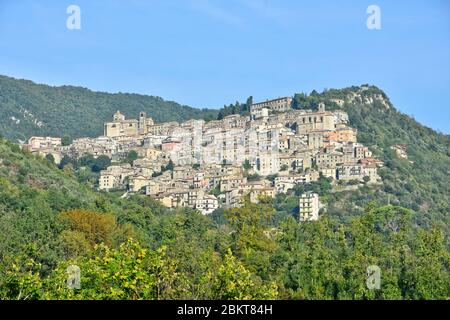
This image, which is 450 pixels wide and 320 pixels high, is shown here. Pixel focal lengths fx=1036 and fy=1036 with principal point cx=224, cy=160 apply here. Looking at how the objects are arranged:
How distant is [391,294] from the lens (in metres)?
31.3

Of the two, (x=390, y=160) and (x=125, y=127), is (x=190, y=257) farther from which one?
(x=125, y=127)

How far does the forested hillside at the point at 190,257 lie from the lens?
21.4 m

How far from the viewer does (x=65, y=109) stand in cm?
13675

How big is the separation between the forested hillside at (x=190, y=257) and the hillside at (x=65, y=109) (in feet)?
231

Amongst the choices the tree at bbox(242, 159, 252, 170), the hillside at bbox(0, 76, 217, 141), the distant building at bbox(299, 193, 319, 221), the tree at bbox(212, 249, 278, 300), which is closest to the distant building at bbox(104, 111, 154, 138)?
the hillside at bbox(0, 76, 217, 141)

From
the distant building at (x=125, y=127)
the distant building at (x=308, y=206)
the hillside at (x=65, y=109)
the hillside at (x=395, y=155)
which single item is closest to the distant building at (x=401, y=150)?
the hillside at (x=395, y=155)

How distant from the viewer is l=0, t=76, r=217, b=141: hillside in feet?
413

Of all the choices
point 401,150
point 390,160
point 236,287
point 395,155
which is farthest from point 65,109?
point 236,287

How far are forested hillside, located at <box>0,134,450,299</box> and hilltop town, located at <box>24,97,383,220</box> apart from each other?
28.4m

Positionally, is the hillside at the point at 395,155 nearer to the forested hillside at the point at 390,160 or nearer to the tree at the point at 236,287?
the forested hillside at the point at 390,160
